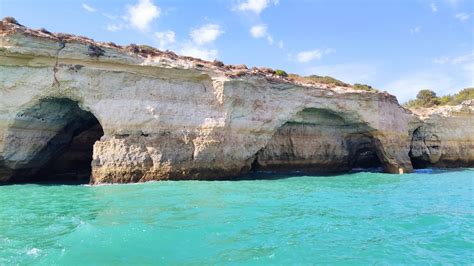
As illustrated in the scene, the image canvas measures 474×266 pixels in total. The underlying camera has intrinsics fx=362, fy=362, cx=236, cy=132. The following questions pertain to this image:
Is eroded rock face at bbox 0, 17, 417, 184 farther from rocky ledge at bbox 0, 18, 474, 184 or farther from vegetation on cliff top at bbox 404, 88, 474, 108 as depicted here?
vegetation on cliff top at bbox 404, 88, 474, 108

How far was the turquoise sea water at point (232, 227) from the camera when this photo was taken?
6.58m

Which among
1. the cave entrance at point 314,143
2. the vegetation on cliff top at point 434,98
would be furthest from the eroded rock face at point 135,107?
the vegetation on cliff top at point 434,98

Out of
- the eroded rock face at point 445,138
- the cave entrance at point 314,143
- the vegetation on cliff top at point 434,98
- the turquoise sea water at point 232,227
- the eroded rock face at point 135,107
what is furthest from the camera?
the vegetation on cliff top at point 434,98

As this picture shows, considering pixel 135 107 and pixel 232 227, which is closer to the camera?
pixel 232 227

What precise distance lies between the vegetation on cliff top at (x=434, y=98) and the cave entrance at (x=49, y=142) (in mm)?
37984

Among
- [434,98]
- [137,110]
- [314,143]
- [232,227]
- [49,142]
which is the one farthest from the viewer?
[434,98]

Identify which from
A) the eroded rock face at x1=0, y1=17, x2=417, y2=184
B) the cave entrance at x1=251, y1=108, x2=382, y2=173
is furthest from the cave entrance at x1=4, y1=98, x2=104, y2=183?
the cave entrance at x1=251, y1=108, x2=382, y2=173

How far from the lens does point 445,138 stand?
97.0 ft

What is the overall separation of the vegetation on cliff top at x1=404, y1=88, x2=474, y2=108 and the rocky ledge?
90.3 ft

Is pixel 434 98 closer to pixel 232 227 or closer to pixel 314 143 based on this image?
pixel 314 143

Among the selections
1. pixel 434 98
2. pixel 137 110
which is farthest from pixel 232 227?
pixel 434 98

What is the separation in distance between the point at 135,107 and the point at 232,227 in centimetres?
1114

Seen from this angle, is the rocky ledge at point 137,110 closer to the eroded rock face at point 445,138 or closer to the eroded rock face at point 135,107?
the eroded rock face at point 135,107

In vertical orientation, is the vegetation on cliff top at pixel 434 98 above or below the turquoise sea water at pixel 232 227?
above
